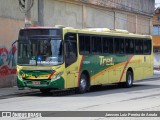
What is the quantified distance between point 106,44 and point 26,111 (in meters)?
10.6

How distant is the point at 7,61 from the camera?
84.3ft

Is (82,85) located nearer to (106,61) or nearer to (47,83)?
(47,83)

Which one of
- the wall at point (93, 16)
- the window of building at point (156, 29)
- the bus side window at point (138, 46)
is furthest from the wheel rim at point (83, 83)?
the window of building at point (156, 29)

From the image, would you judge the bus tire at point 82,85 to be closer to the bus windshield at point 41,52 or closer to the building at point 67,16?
the bus windshield at point 41,52

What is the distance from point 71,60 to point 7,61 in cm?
612

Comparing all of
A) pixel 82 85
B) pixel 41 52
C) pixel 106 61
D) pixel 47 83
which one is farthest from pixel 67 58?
pixel 106 61

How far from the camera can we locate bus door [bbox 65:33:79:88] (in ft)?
67.2

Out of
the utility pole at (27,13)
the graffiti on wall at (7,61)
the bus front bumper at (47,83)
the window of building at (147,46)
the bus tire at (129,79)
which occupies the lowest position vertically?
the bus tire at (129,79)

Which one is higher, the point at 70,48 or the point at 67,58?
the point at 70,48

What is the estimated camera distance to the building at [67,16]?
2520cm

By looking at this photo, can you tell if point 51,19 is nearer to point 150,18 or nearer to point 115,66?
point 115,66

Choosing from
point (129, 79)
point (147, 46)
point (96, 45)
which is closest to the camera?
point (96, 45)

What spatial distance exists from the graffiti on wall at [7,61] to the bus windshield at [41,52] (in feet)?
15.1

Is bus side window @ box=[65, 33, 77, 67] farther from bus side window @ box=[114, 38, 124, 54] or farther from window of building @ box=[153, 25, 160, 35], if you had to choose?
window of building @ box=[153, 25, 160, 35]
